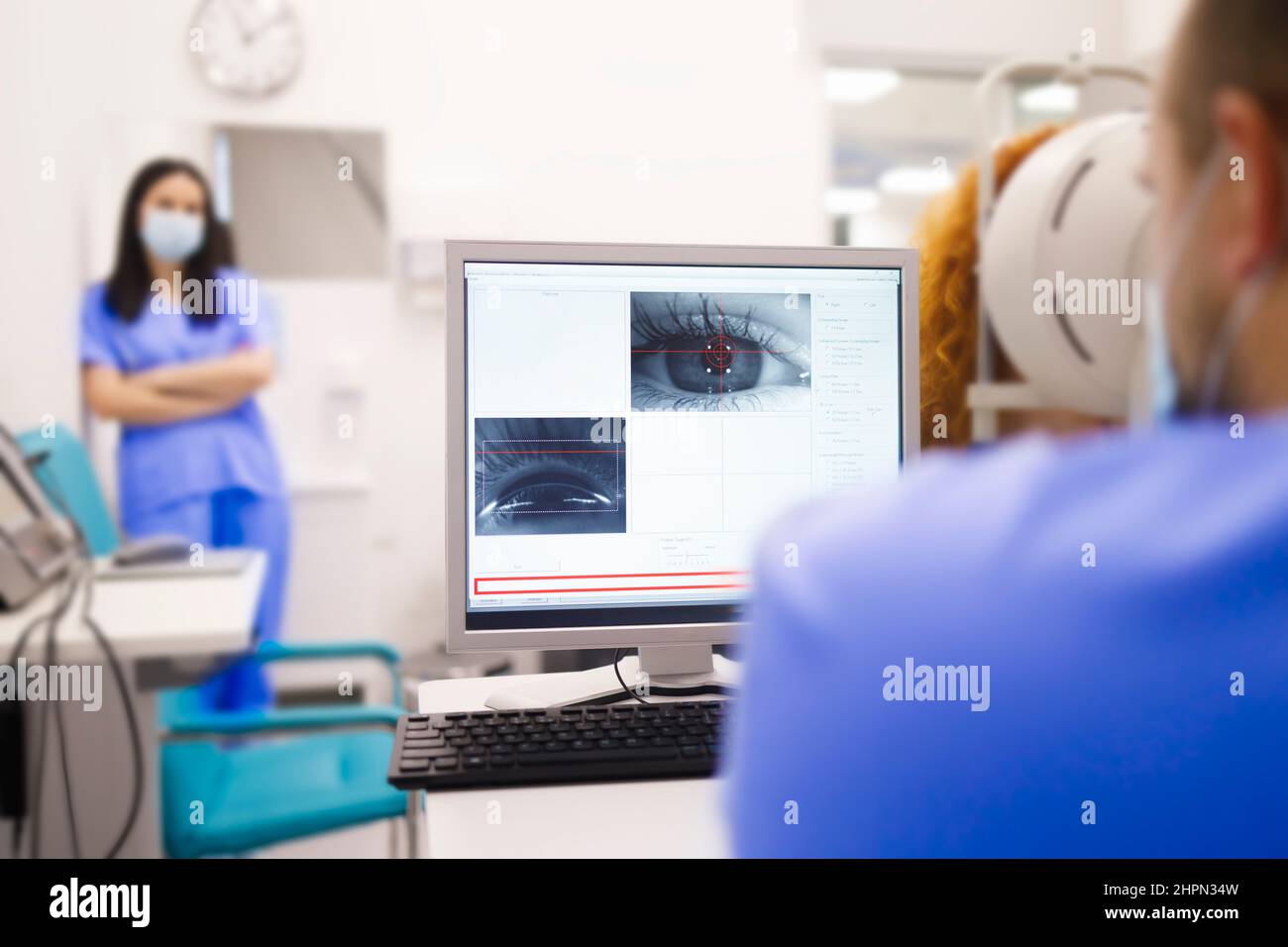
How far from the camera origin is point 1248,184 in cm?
33

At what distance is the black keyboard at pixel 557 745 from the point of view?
2.66ft

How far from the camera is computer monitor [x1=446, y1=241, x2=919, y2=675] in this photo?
0.95 meters

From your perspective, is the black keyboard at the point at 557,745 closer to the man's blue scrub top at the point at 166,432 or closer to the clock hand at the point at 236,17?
the man's blue scrub top at the point at 166,432

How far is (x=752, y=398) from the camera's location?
3.23 ft

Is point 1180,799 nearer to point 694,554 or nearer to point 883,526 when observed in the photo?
point 883,526

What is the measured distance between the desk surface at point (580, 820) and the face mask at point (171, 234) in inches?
99.3

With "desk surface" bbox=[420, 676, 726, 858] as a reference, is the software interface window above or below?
above

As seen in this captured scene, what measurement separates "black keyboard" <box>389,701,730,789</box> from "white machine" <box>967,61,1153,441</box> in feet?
1.21

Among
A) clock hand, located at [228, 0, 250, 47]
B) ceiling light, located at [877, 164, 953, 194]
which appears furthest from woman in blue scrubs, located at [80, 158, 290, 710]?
ceiling light, located at [877, 164, 953, 194]

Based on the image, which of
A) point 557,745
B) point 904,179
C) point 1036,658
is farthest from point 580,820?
point 904,179

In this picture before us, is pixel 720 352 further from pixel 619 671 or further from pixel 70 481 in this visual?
pixel 70 481

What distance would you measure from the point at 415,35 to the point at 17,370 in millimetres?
1533

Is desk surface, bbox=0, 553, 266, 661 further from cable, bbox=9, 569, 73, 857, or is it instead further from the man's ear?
the man's ear
